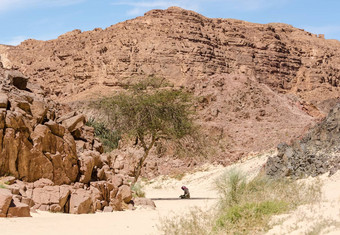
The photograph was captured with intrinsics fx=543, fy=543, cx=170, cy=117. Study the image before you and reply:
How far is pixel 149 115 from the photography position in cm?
2458

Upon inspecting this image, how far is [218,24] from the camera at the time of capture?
93.4 m

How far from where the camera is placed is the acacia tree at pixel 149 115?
24562mm

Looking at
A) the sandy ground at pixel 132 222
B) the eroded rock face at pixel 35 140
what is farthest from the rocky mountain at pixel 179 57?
the sandy ground at pixel 132 222

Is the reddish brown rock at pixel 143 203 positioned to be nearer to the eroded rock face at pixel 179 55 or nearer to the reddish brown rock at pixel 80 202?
the reddish brown rock at pixel 80 202

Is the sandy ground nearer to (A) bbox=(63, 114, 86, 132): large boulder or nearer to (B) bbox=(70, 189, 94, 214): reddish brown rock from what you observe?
(B) bbox=(70, 189, 94, 214): reddish brown rock

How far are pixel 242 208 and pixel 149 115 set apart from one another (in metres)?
15.1

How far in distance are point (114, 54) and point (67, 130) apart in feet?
212

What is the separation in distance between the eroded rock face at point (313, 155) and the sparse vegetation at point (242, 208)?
684 cm

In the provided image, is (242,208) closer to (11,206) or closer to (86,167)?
(11,206)

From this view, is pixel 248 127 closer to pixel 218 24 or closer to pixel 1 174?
pixel 1 174

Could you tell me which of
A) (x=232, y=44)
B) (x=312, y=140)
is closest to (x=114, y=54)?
(x=232, y=44)

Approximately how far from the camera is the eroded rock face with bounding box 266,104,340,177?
61.2ft

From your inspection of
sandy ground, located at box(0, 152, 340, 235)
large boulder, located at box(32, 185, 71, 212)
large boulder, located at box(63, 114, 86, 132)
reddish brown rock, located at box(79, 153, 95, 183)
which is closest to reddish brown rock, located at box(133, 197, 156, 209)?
sandy ground, located at box(0, 152, 340, 235)

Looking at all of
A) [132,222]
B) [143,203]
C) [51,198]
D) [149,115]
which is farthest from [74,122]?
[149,115]
